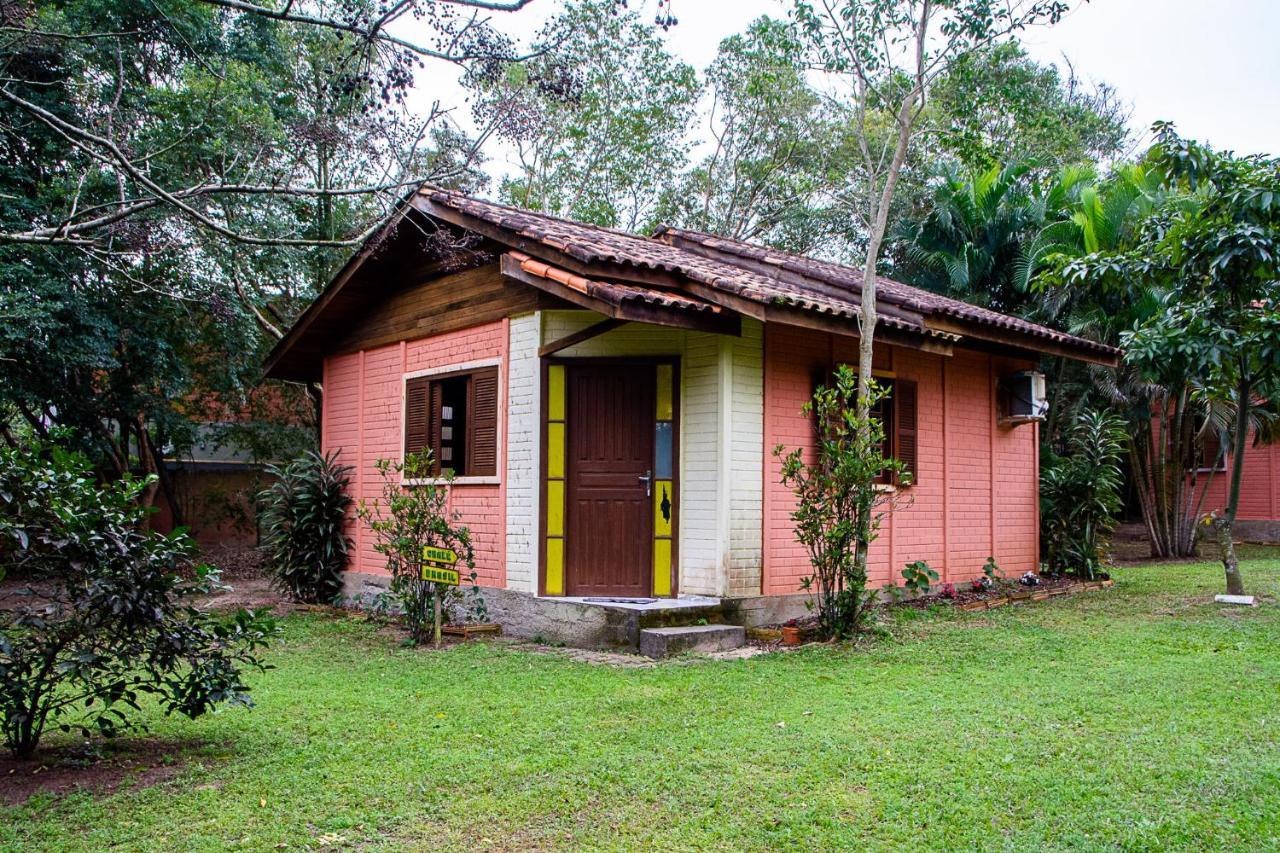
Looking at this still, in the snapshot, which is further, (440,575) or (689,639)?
(440,575)

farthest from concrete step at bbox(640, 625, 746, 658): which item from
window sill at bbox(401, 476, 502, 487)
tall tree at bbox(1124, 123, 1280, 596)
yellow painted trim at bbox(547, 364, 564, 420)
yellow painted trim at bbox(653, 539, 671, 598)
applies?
tall tree at bbox(1124, 123, 1280, 596)

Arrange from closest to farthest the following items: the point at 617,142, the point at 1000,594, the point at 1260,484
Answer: the point at 1000,594
the point at 1260,484
the point at 617,142

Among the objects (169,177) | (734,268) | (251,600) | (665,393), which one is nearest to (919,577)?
(665,393)

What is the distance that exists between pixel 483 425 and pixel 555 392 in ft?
3.67

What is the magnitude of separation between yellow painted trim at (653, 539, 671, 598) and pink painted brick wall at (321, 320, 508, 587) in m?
1.55

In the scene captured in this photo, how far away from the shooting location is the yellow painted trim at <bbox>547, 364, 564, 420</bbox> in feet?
29.1

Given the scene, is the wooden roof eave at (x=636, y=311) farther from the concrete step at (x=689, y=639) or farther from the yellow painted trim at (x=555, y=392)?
the concrete step at (x=689, y=639)

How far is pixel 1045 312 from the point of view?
1639 centimetres

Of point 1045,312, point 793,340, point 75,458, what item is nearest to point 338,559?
point 793,340

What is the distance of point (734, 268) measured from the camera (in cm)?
999

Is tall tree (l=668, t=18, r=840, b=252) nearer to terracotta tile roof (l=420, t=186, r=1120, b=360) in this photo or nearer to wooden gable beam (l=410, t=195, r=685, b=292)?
terracotta tile roof (l=420, t=186, r=1120, b=360)

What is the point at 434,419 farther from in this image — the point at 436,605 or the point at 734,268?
the point at 734,268

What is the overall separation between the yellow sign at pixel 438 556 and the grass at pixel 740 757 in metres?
0.93

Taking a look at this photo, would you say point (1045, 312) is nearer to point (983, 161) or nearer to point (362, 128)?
point (983, 161)
